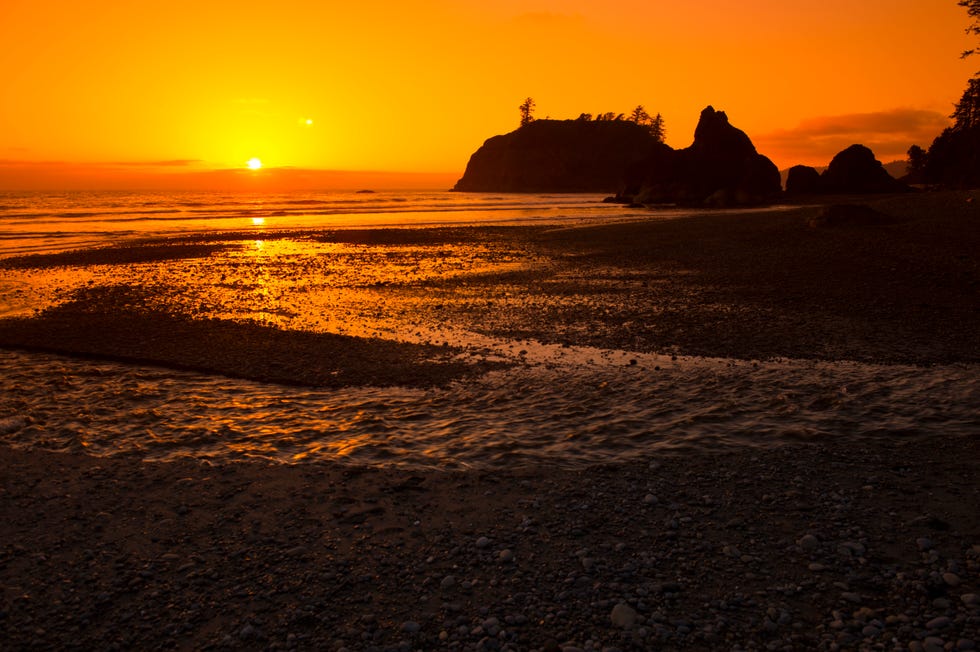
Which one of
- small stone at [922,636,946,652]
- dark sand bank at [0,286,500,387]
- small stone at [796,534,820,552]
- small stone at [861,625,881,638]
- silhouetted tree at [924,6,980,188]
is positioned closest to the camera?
small stone at [922,636,946,652]

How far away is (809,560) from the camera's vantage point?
571cm

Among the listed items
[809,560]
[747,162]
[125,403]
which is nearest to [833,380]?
[809,560]

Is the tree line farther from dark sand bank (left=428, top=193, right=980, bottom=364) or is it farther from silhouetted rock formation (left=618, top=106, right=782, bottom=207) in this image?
dark sand bank (left=428, top=193, right=980, bottom=364)

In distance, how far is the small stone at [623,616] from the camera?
16.1 feet

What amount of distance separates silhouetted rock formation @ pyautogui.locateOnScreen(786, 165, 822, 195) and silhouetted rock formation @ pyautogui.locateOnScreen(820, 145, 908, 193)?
1.36m

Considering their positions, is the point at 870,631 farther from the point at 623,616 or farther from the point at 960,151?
the point at 960,151

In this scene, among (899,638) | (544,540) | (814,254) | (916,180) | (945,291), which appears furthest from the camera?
(916,180)

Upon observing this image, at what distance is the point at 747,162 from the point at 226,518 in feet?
320

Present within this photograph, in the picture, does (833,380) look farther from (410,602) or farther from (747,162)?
(747,162)

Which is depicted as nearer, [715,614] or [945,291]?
[715,614]

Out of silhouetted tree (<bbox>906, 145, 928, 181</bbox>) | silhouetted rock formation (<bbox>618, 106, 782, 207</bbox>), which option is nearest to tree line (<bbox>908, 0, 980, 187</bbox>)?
silhouetted tree (<bbox>906, 145, 928, 181</bbox>)

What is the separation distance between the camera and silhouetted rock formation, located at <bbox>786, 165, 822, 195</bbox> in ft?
295

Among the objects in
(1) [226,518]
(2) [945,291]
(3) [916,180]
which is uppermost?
(3) [916,180]

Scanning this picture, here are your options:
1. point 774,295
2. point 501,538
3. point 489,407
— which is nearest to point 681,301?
point 774,295
